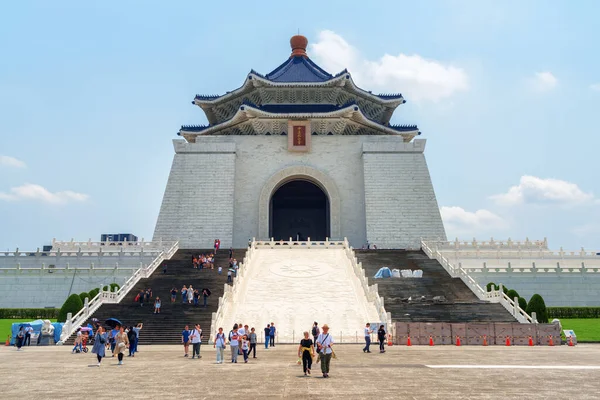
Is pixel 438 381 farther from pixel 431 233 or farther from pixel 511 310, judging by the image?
pixel 431 233

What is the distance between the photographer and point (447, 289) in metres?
23.0

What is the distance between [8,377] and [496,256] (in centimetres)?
2555

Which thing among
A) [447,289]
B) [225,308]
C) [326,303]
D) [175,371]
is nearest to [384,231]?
[447,289]

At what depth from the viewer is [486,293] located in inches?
855

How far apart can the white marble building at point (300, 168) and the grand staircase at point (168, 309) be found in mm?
10735

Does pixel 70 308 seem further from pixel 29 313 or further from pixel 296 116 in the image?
pixel 296 116

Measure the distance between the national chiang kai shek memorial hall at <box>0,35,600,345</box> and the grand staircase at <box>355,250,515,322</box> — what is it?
0.26 ft

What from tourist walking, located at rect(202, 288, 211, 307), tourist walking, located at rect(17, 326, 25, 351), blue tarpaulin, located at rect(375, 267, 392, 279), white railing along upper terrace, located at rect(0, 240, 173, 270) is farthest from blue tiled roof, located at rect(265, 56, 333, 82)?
tourist walking, located at rect(17, 326, 25, 351)

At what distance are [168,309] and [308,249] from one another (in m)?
11.0

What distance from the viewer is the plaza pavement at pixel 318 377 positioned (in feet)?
25.0

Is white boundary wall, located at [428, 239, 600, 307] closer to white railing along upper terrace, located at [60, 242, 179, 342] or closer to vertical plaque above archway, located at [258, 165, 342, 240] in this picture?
vertical plaque above archway, located at [258, 165, 342, 240]

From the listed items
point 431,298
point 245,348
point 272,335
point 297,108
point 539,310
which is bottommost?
point 245,348

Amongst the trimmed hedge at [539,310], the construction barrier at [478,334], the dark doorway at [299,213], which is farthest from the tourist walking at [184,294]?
the dark doorway at [299,213]

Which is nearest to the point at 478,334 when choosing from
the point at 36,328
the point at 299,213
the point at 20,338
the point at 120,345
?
the point at 120,345
